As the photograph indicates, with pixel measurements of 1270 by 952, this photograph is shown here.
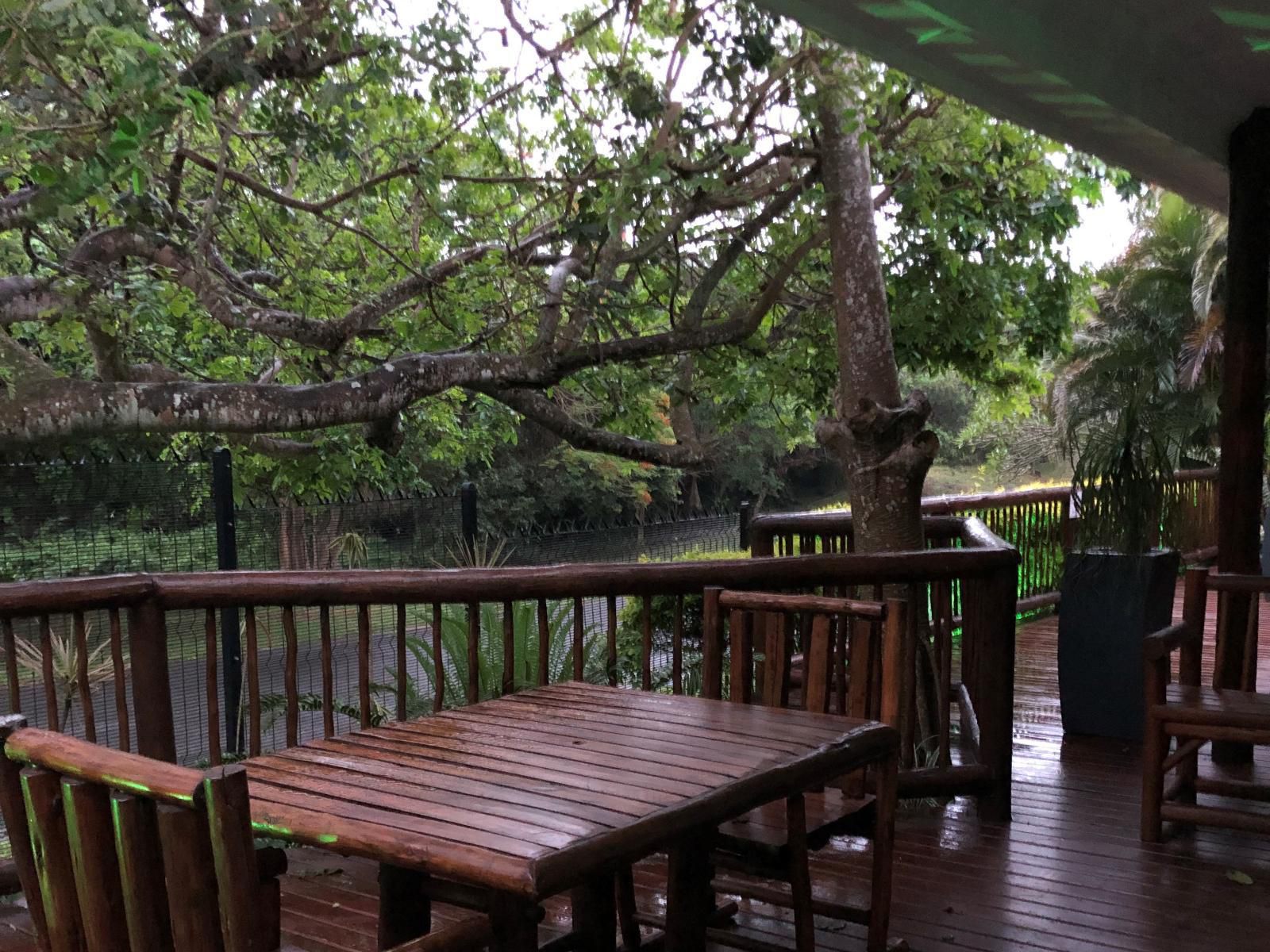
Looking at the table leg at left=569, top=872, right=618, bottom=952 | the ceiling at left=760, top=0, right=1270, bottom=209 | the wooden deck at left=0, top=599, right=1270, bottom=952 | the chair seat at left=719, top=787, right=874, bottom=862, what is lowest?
the wooden deck at left=0, top=599, right=1270, bottom=952

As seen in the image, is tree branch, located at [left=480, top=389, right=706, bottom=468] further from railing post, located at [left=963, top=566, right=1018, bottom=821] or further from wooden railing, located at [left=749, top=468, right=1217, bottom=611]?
railing post, located at [left=963, top=566, right=1018, bottom=821]

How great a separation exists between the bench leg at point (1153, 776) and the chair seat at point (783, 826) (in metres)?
1.35

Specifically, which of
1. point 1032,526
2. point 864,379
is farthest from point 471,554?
point 1032,526

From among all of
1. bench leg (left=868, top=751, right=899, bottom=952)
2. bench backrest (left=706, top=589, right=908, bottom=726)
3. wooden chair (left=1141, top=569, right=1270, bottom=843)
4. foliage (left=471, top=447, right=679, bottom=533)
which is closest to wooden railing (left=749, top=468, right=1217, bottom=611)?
wooden chair (left=1141, top=569, right=1270, bottom=843)

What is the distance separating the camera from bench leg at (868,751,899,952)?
2.39m

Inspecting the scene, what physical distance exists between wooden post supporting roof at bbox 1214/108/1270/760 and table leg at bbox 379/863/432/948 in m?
3.23

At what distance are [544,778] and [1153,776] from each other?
2.55 meters

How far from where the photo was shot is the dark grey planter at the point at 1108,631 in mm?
4781

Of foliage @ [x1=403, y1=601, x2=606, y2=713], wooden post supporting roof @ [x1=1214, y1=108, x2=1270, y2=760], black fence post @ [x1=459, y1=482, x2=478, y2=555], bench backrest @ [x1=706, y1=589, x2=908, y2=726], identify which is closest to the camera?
bench backrest @ [x1=706, y1=589, x2=908, y2=726]

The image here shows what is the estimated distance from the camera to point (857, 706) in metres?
2.69

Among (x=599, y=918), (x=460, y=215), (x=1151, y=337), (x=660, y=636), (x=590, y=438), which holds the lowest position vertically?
(x=660, y=636)

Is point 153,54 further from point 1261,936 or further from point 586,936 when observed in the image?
point 1261,936

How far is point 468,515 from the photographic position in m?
6.86

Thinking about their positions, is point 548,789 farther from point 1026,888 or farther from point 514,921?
point 1026,888
